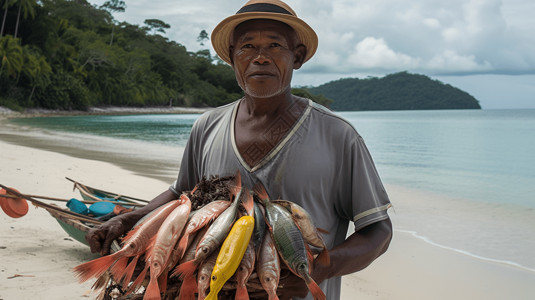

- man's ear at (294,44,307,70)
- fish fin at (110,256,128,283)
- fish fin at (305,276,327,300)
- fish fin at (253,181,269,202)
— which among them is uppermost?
man's ear at (294,44,307,70)

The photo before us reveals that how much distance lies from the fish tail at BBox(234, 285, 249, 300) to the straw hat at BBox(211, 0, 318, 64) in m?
0.91

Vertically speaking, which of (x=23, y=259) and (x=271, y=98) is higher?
(x=271, y=98)

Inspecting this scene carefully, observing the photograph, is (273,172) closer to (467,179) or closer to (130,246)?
(130,246)

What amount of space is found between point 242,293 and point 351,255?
469 millimetres

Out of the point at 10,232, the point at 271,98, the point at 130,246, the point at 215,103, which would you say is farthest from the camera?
the point at 215,103

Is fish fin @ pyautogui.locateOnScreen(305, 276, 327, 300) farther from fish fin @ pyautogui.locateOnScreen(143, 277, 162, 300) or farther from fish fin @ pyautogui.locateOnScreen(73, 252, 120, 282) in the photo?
fish fin @ pyautogui.locateOnScreen(73, 252, 120, 282)

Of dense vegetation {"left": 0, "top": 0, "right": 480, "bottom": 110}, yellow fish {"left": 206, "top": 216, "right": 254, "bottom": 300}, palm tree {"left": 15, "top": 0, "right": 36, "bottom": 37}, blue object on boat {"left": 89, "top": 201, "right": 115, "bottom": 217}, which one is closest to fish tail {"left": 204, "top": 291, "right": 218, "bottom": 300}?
yellow fish {"left": 206, "top": 216, "right": 254, "bottom": 300}

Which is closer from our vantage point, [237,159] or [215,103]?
[237,159]

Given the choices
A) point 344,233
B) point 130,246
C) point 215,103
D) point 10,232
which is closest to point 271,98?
point 344,233

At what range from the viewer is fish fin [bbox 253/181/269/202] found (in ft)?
5.07

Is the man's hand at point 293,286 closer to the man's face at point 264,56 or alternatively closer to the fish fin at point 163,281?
the fish fin at point 163,281

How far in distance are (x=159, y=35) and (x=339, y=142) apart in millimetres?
99938

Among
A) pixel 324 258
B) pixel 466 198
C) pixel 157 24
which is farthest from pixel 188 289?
pixel 157 24

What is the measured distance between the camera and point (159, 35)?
96.6 m
